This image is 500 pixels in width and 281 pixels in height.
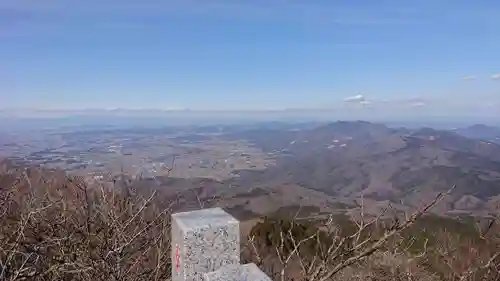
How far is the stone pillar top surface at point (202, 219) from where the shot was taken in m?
1.85

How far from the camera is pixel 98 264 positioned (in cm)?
322

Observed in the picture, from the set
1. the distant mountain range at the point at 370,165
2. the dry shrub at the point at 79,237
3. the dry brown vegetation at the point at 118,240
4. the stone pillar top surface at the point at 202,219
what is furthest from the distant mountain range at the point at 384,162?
the stone pillar top surface at the point at 202,219

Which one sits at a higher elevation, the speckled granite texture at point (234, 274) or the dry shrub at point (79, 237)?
the speckled granite texture at point (234, 274)

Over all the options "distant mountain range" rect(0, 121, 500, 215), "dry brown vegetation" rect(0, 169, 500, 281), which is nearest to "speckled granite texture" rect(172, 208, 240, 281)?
"dry brown vegetation" rect(0, 169, 500, 281)

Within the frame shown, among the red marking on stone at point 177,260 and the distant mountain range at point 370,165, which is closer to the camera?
the red marking on stone at point 177,260

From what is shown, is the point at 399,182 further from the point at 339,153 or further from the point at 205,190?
the point at 205,190

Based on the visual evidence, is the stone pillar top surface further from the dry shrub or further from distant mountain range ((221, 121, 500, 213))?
distant mountain range ((221, 121, 500, 213))

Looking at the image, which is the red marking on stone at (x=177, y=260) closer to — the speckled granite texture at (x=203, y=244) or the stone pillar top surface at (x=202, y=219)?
the speckled granite texture at (x=203, y=244)

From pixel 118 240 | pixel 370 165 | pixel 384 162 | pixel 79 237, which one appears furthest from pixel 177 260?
pixel 384 162

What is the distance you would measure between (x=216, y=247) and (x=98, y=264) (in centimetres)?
174

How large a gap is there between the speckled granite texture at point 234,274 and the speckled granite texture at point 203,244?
0.07ft

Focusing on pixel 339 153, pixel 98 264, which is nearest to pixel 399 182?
pixel 339 153

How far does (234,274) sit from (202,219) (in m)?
0.30

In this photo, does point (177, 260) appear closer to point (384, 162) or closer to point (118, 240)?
point (118, 240)
